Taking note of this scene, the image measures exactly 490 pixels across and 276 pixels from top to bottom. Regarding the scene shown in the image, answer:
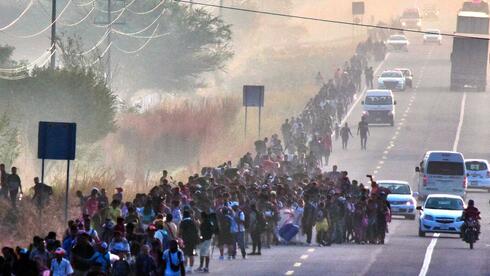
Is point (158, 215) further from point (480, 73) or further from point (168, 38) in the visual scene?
point (168, 38)

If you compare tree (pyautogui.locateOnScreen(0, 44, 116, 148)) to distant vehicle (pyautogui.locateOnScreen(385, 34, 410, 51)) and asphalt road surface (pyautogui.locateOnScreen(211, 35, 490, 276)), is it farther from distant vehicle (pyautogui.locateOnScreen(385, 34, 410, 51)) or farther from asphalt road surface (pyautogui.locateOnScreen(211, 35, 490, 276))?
distant vehicle (pyautogui.locateOnScreen(385, 34, 410, 51))

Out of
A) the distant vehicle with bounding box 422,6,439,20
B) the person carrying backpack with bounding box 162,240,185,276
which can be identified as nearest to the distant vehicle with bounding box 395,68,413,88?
the distant vehicle with bounding box 422,6,439,20

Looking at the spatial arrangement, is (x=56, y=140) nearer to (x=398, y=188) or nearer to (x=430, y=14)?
(x=398, y=188)

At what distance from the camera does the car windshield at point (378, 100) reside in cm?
7931

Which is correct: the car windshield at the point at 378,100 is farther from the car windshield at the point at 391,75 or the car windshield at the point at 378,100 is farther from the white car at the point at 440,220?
the white car at the point at 440,220

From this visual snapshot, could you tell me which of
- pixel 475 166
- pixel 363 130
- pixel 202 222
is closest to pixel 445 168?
pixel 475 166

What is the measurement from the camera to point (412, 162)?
2717 inches

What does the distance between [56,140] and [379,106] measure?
48.8 metres

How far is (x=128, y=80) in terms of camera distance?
109 metres

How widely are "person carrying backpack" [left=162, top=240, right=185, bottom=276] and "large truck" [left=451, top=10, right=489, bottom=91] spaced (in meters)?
66.3

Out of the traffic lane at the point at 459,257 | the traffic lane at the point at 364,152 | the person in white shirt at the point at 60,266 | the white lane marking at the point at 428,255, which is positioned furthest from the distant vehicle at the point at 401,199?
the person in white shirt at the point at 60,266

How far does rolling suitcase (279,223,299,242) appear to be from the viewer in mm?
41781

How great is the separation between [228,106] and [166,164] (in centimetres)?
1040

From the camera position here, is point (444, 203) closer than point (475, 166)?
Yes
